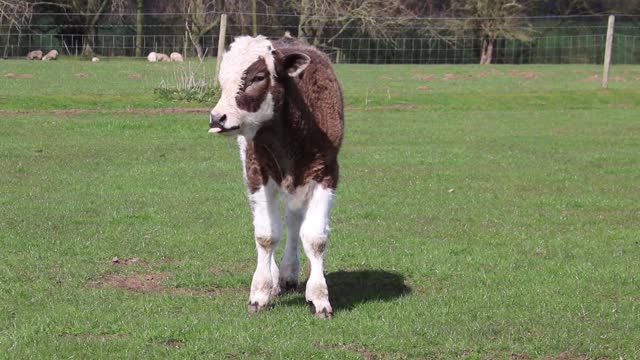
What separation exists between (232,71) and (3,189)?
27.6 ft

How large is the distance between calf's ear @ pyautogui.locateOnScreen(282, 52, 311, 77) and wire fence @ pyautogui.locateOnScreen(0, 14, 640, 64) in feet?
155

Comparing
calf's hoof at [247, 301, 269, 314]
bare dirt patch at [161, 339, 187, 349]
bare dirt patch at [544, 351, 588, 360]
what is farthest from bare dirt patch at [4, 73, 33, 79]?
bare dirt patch at [544, 351, 588, 360]

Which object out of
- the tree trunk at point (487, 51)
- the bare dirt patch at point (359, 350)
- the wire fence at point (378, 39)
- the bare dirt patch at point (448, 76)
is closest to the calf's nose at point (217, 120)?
the bare dirt patch at point (359, 350)

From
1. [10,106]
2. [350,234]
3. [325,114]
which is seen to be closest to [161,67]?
[10,106]

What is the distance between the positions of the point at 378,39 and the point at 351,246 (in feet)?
164

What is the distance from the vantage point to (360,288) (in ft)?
30.3

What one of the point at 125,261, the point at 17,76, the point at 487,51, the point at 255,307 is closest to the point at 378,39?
the point at 487,51

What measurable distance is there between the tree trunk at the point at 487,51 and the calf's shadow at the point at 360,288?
53851 millimetres

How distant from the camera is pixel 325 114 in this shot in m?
8.52

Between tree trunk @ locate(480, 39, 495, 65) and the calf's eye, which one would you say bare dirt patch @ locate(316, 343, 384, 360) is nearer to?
the calf's eye

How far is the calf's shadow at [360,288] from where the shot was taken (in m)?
8.74

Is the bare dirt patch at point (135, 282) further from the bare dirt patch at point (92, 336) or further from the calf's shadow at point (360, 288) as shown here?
the bare dirt patch at point (92, 336)

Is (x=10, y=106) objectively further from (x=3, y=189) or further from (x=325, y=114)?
(x=325, y=114)

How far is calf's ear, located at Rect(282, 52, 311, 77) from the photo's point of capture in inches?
318
